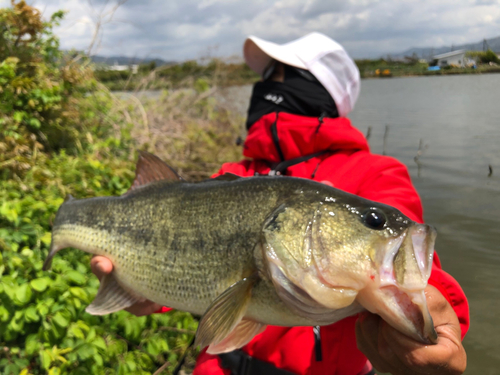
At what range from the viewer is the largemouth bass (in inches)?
42.6

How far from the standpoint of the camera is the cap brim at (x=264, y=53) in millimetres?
2531

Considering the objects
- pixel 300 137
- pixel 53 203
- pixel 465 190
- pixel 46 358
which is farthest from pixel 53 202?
pixel 465 190

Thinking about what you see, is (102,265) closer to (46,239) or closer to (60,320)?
(60,320)

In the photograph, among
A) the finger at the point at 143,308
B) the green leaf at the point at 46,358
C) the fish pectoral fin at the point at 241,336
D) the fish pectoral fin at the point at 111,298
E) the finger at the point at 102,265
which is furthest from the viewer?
the green leaf at the point at 46,358

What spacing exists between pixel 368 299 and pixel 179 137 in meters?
6.89

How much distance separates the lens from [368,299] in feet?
3.61

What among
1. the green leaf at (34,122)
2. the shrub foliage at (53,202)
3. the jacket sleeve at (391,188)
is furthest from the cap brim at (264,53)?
the green leaf at (34,122)

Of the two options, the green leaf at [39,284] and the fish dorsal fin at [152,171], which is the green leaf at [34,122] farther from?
the fish dorsal fin at [152,171]

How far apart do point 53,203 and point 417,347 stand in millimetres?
3533

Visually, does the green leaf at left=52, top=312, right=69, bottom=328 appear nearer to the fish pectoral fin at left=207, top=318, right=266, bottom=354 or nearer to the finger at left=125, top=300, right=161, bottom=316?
the finger at left=125, top=300, right=161, bottom=316

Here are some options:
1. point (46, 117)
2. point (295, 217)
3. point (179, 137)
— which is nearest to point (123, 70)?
point (179, 137)

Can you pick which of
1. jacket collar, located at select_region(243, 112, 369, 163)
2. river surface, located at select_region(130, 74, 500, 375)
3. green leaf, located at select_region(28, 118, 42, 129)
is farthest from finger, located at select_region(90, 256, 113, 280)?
river surface, located at select_region(130, 74, 500, 375)

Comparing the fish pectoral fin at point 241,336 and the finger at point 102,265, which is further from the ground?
the finger at point 102,265

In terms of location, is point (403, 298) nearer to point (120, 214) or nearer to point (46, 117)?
point (120, 214)
